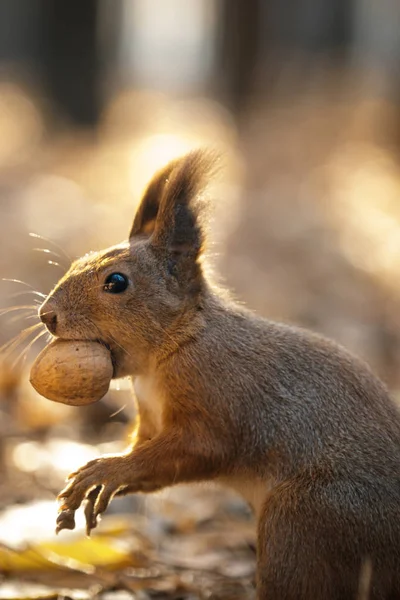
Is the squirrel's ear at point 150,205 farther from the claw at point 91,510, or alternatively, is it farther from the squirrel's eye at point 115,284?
the claw at point 91,510

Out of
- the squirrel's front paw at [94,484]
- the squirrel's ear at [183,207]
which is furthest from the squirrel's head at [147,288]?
the squirrel's front paw at [94,484]

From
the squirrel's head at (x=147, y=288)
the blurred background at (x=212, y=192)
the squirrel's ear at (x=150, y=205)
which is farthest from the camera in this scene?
the blurred background at (x=212, y=192)

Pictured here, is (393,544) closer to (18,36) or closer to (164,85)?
(18,36)

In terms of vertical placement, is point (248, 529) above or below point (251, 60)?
below

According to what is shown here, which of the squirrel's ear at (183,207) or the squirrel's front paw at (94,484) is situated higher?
the squirrel's ear at (183,207)

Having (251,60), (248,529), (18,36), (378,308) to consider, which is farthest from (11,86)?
(248,529)

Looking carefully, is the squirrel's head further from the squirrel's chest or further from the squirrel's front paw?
the squirrel's front paw

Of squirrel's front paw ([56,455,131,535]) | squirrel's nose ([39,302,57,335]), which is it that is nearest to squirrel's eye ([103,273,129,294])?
squirrel's nose ([39,302,57,335])
